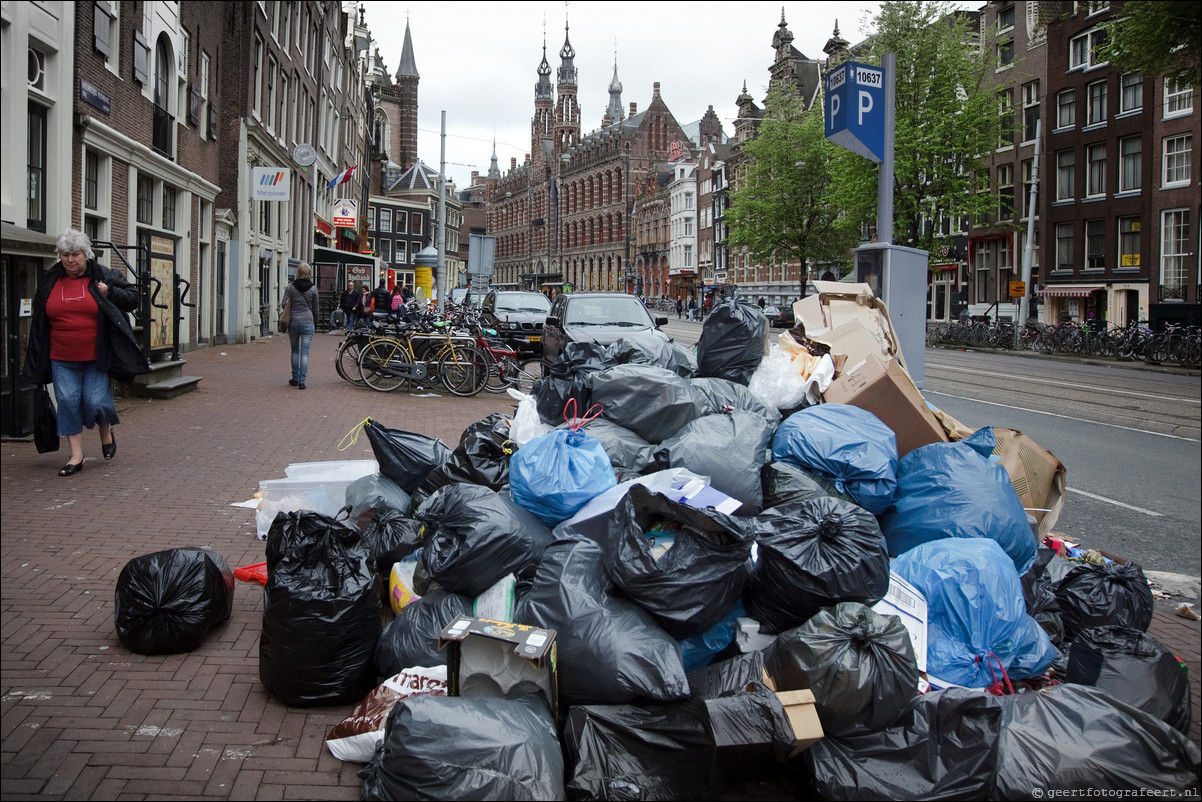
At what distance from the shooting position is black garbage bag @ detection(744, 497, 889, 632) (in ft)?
10.9

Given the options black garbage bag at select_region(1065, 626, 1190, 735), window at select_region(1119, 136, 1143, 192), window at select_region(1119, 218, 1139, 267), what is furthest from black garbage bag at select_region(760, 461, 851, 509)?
window at select_region(1119, 136, 1143, 192)

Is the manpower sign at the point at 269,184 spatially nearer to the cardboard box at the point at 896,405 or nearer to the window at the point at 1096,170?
the cardboard box at the point at 896,405

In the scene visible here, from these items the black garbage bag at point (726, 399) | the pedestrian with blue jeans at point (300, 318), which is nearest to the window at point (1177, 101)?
the pedestrian with blue jeans at point (300, 318)

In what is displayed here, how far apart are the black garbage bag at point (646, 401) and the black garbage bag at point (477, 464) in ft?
2.00

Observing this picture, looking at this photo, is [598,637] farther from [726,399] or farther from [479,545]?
[726,399]

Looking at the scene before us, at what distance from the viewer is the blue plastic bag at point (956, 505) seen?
408 centimetres

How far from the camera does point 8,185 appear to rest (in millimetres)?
9766

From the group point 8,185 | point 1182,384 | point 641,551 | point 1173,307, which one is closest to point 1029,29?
point 1173,307

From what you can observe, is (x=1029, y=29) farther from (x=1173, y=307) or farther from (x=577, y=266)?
(x=577, y=266)

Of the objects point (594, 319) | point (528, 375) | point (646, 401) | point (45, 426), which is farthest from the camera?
point (528, 375)

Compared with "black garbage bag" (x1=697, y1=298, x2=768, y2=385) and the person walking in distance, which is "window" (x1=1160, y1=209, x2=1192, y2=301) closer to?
"black garbage bag" (x1=697, y1=298, x2=768, y2=385)

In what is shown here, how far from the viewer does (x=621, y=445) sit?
191 inches

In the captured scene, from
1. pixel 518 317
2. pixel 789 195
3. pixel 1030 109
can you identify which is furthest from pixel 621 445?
pixel 789 195

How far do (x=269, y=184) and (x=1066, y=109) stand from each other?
30205 mm
